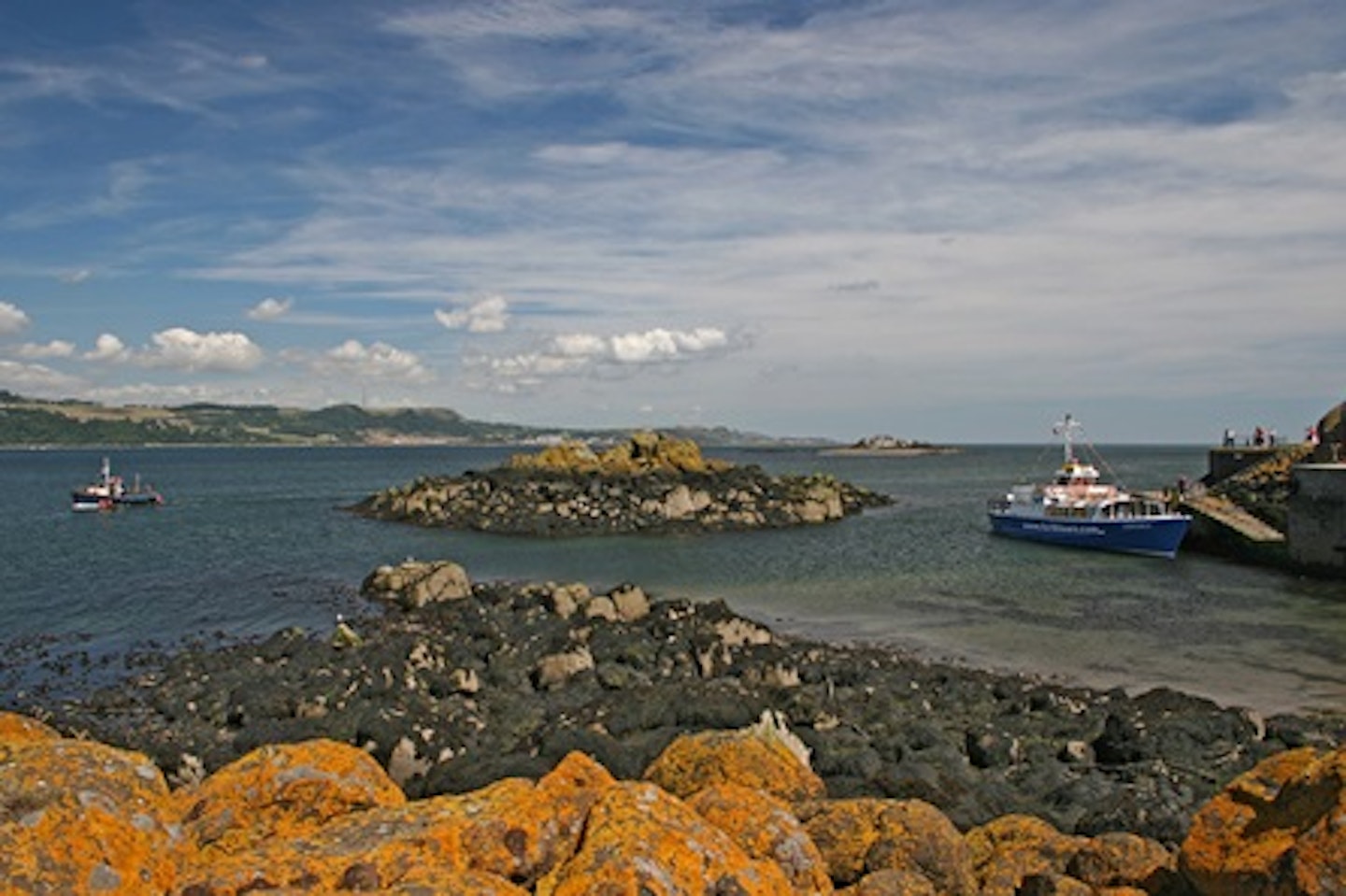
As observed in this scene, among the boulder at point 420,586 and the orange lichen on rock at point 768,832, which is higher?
the orange lichen on rock at point 768,832

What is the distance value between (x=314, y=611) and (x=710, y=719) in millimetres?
22370

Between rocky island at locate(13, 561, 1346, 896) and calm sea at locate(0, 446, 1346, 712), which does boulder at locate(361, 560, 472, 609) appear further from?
rocky island at locate(13, 561, 1346, 896)

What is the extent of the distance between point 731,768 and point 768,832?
147 cm

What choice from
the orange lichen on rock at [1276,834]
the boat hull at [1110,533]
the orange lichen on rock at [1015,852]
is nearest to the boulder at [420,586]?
the orange lichen on rock at [1015,852]

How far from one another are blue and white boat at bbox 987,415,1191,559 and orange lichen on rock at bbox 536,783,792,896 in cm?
4720

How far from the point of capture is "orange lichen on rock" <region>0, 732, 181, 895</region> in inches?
183

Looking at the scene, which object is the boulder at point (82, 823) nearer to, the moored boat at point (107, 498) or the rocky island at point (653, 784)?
Answer: the rocky island at point (653, 784)

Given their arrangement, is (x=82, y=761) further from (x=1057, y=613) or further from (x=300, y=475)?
(x=300, y=475)

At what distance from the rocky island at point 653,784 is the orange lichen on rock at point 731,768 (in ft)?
0.08

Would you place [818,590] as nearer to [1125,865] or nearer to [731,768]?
[731,768]

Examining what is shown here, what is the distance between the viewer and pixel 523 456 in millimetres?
80938

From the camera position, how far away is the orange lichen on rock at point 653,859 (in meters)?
5.04

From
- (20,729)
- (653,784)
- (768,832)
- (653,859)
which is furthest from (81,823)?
(768,832)

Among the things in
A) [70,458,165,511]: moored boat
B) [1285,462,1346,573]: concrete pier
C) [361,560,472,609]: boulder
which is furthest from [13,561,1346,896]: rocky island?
[70,458,165,511]: moored boat
